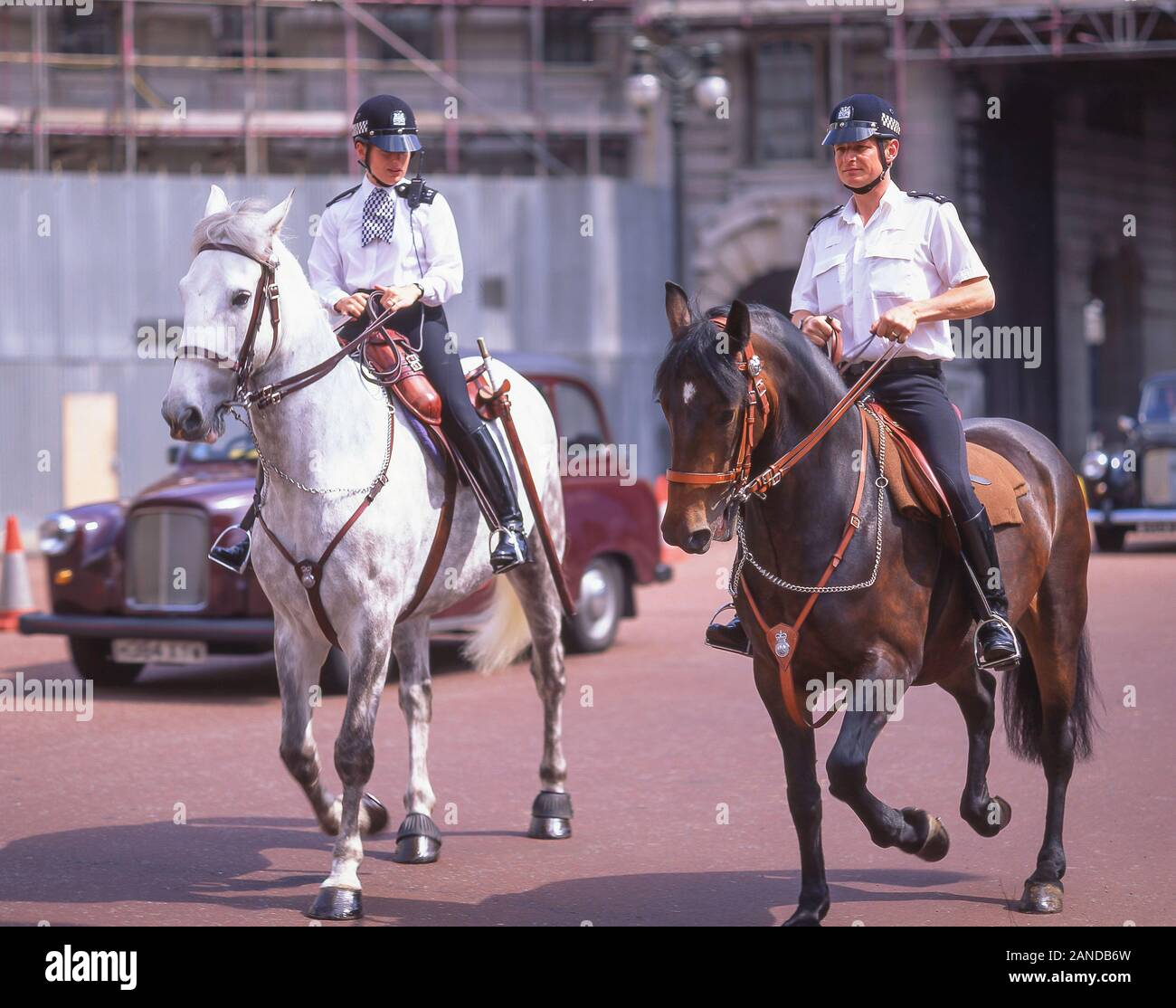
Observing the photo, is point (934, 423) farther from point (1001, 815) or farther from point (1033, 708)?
point (1001, 815)

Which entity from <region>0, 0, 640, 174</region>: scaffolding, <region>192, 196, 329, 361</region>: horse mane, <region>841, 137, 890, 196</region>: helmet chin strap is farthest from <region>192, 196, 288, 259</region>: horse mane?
<region>0, 0, 640, 174</region>: scaffolding

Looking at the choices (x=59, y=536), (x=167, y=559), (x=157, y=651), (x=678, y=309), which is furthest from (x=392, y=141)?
(x=59, y=536)

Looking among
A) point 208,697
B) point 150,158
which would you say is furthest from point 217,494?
point 150,158

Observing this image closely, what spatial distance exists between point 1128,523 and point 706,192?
13111mm

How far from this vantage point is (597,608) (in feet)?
A: 45.7

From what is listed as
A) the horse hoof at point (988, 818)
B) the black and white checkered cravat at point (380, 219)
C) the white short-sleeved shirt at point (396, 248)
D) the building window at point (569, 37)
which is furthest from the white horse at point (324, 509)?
the building window at point (569, 37)

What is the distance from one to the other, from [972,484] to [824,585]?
0.84m

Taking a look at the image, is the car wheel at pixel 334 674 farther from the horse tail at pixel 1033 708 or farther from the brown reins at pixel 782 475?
the brown reins at pixel 782 475

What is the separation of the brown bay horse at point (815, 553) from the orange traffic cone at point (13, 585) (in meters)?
10.9

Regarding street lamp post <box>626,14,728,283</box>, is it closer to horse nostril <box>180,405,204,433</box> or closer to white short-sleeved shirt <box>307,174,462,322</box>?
white short-sleeved shirt <box>307,174,462,322</box>

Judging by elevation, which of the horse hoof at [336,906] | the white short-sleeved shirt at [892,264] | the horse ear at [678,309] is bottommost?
the horse hoof at [336,906]

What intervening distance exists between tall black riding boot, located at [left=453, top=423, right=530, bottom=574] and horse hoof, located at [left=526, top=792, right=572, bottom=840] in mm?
1020

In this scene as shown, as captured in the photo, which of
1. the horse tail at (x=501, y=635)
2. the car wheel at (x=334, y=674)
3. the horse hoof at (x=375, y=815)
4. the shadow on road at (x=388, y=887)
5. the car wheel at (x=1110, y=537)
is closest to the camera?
the shadow on road at (x=388, y=887)

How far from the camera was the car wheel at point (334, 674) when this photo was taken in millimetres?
11375
